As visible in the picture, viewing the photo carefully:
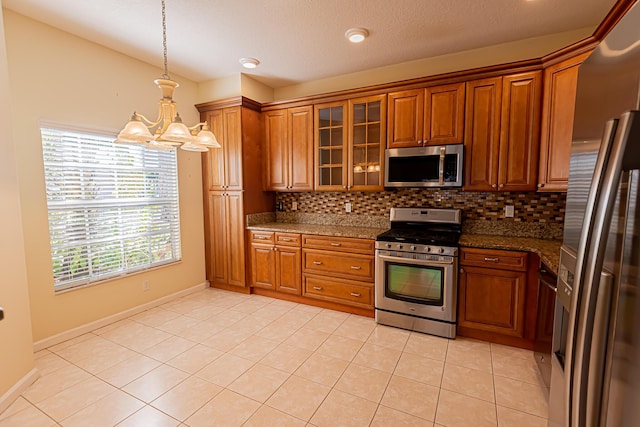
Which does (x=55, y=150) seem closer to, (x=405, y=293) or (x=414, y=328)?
(x=405, y=293)

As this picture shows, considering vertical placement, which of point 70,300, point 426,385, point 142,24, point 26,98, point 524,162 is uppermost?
point 142,24

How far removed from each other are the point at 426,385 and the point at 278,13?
3142mm

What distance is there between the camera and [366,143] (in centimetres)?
342

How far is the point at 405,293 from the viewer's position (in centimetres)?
298

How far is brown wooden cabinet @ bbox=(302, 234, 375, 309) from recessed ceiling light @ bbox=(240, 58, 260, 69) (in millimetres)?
2090

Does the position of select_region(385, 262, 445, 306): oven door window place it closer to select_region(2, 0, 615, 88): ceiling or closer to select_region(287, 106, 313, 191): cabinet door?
select_region(287, 106, 313, 191): cabinet door

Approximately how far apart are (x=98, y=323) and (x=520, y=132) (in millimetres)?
4520

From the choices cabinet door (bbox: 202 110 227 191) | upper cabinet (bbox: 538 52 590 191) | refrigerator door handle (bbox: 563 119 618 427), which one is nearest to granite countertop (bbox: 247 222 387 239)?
cabinet door (bbox: 202 110 227 191)

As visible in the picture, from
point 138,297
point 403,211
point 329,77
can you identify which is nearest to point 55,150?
point 138,297

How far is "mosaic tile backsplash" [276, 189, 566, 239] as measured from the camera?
286cm

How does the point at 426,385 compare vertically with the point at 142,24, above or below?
below

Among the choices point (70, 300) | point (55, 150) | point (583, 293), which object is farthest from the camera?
point (70, 300)

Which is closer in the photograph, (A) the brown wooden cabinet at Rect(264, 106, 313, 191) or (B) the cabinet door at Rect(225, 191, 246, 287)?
(A) the brown wooden cabinet at Rect(264, 106, 313, 191)

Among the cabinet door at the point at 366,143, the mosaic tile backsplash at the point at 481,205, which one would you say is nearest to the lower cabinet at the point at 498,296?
the mosaic tile backsplash at the point at 481,205
